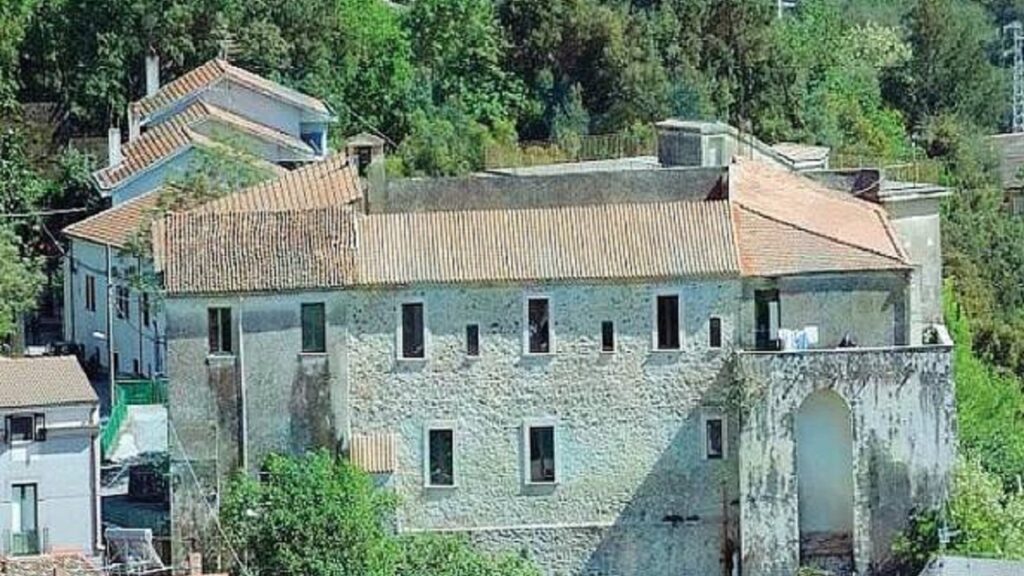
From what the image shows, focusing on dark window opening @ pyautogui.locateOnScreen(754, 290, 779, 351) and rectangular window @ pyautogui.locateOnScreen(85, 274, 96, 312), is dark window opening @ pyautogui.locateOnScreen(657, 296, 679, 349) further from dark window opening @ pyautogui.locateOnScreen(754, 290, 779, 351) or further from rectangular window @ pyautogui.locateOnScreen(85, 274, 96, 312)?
rectangular window @ pyautogui.locateOnScreen(85, 274, 96, 312)

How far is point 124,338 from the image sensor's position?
172 feet

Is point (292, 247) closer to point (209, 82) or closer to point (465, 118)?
point (209, 82)

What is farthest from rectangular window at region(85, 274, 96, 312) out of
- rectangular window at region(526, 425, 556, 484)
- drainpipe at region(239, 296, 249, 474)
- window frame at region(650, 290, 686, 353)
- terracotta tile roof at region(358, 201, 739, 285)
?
window frame at region(650, 290, 686, 353)

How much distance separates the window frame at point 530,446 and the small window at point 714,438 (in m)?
2.24

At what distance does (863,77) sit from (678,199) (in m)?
35.3

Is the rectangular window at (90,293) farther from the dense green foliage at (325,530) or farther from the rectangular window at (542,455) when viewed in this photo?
the rectangular window at (542,455)

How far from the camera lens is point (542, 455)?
4328cm

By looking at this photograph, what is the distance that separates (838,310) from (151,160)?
16.9 metres

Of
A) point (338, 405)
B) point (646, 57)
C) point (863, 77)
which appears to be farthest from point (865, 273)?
point (863, 77)

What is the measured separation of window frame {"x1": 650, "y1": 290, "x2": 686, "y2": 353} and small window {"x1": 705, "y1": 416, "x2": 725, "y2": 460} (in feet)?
4.01

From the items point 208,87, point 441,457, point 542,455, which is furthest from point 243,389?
point 208,87

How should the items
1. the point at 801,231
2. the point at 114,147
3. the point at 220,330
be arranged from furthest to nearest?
the point at 114,147, the point at 801,231, the point at 220,330

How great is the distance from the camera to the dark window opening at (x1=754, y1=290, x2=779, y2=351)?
142 feet

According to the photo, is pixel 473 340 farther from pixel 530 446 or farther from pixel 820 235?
pixel 820 235
